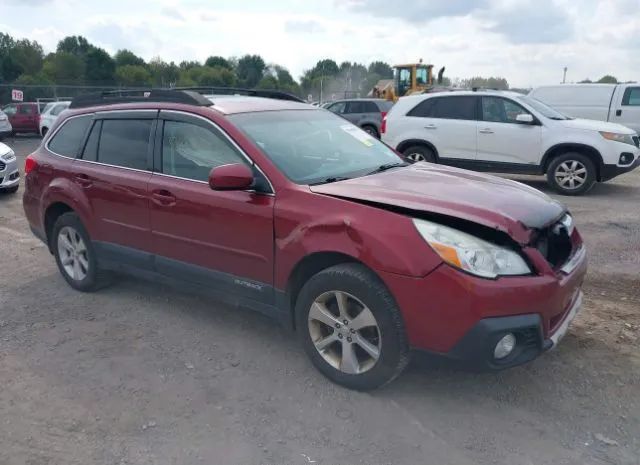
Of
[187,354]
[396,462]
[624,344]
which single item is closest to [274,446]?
[396,462]

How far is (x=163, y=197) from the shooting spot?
4117 mm

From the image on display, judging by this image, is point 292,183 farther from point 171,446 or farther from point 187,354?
point 171,446

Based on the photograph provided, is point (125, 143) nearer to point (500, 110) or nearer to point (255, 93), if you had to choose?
point (255, 93)

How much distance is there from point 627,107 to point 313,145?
487 inches

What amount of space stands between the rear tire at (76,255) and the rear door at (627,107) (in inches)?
511

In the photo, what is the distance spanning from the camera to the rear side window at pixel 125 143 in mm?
4391

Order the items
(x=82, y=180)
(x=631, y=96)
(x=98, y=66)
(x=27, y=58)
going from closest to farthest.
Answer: (x=82, y=180) < (x=631, y=96) < (x=98, y=66) < (x=27, y=58)

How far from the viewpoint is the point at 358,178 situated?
376 cm

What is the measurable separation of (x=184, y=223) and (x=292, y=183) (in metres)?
0.95

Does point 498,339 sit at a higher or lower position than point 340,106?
lower

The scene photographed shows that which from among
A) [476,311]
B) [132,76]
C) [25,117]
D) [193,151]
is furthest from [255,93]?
[132,76]

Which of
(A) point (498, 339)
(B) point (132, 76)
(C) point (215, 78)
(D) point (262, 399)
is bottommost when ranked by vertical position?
(D) point (262, 399)

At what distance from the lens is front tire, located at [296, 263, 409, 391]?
10.1ft

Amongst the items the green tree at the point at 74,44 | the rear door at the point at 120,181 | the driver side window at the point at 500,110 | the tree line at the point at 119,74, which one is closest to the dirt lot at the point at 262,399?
the rear door at the point at 120,181
